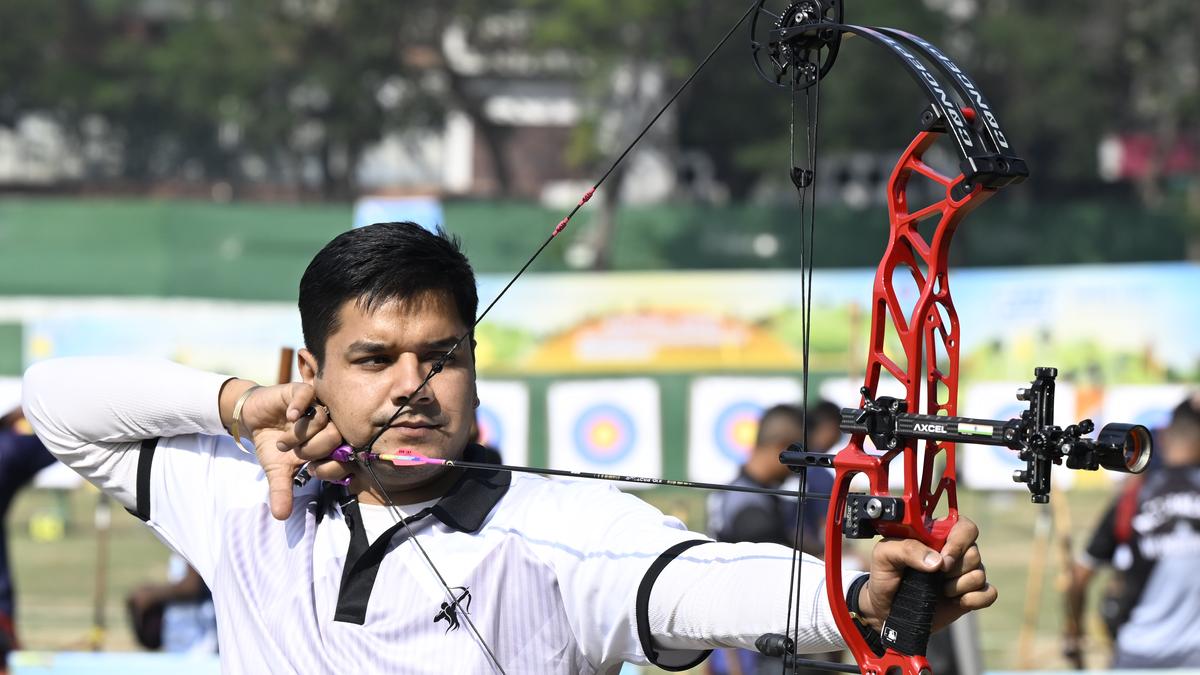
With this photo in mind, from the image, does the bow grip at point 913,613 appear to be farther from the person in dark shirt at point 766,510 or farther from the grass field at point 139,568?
the grass field at point 139,568

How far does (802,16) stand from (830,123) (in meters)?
15.6

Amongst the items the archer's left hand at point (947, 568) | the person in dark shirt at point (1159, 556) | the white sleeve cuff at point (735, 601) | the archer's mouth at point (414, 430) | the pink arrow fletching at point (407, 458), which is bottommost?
the person in dark shirt at point (1159, 556)

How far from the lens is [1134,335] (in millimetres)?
10367

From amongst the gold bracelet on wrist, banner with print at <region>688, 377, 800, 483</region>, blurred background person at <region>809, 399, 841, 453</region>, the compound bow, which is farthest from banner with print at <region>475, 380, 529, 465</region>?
the compound bow

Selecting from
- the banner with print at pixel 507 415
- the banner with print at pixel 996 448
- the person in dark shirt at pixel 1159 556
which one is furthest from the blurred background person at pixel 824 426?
the banner with print at pixel 507 415

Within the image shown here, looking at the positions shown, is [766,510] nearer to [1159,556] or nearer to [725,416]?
[1159,556]

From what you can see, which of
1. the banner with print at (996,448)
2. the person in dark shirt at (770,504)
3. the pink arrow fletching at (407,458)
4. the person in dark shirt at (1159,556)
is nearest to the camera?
the pink arrow fletching at (407,458)

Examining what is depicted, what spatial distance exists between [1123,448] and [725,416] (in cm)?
866

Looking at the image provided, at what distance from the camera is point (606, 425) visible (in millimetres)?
10148

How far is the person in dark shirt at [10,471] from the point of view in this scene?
482 cm

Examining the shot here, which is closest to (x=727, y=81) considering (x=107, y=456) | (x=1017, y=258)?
(x=1017, y=258)

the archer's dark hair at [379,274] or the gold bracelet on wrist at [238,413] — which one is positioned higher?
the archer's dark hair at [379,274]

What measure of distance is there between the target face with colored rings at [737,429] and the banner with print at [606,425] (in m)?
0.39

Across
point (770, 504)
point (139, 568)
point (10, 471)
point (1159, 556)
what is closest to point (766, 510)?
point (770, 504)
